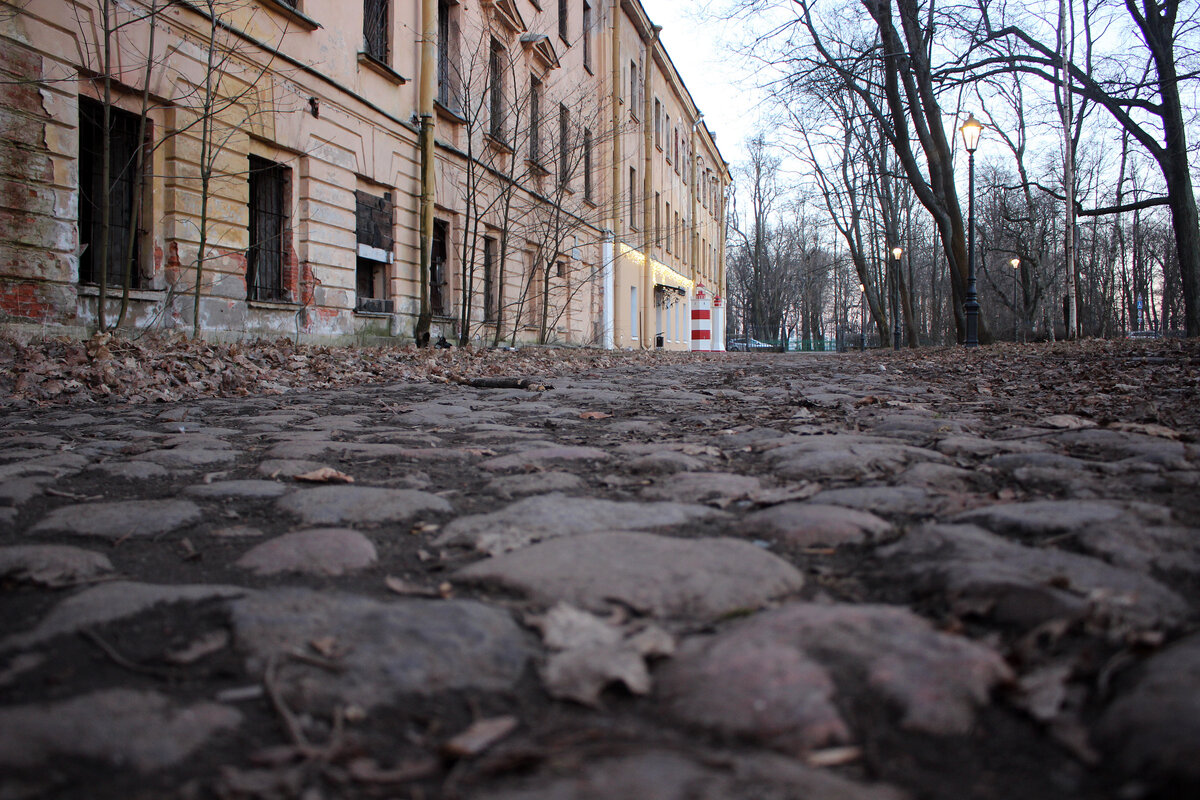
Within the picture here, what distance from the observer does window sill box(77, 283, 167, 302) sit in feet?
21.3

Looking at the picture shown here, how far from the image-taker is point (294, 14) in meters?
8.70

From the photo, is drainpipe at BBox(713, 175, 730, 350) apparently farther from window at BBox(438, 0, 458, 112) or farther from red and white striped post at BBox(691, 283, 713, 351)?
window at BBox(438, 0, 458, 112)

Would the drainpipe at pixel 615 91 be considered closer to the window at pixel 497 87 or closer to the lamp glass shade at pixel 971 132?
the window at pixel 497 87

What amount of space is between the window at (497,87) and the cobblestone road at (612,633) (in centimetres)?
1234

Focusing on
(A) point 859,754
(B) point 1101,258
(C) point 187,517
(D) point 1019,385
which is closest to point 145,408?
(C) point 187,517

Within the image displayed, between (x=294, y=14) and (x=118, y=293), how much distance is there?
4.04m

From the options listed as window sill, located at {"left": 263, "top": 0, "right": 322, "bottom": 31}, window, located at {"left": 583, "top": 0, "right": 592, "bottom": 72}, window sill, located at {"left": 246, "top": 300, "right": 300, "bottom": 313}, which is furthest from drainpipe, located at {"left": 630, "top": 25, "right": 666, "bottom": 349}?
window sill, located at {"left": 246, "top": 300, "right": 300, "bottom": 313}

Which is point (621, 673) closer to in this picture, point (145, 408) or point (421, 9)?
point (145, 408)

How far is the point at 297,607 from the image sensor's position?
49.0 inches

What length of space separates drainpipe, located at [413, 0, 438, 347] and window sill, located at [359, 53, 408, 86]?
48cm

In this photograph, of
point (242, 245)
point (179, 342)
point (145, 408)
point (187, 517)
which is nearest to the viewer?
point (187, 517)

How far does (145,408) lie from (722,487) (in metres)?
3.81

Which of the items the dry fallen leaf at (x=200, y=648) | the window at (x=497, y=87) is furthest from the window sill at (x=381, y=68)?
the dry fallen leaf at (x=200, y=648)

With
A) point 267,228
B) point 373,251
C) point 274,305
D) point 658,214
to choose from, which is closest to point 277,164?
point 267,228
